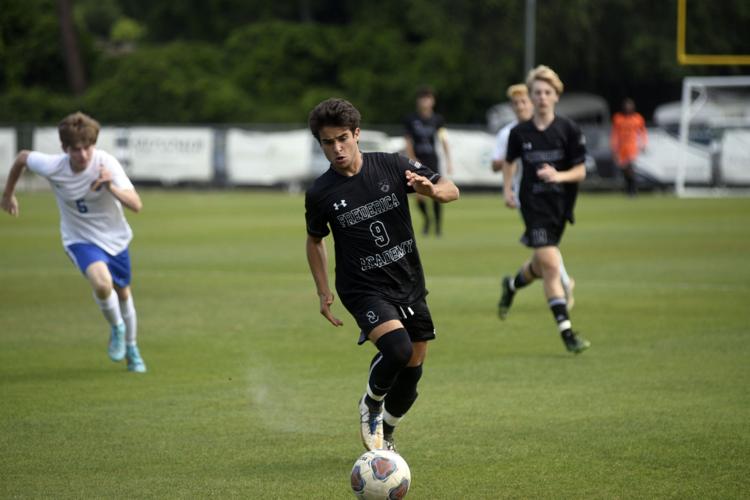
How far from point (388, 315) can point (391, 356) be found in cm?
22

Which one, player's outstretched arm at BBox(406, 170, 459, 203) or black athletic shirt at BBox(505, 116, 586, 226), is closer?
player's outstretched arm at BBox(406, 170, 459, 203)

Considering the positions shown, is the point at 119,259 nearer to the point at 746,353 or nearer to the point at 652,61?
the point at 746,353

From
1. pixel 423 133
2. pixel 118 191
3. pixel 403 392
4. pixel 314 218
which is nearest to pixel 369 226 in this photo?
pixel 314 218

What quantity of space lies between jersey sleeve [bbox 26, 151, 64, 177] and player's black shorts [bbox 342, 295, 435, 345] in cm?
419

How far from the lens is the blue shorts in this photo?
10148 millimetres

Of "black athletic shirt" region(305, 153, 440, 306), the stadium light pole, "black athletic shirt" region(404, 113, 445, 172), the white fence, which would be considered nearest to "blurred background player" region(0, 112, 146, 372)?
"black athletic shirt" region(305, 153, 440, 306)

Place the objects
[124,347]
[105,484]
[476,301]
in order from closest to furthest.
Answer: [105,484] → [124,347] → [476,301]

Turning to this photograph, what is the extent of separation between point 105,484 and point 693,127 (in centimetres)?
3392

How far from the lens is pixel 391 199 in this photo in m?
6.92

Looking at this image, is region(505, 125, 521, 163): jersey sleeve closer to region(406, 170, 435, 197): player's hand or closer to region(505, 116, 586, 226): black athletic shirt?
region(505, 116, 586, 226): black athletic shirt

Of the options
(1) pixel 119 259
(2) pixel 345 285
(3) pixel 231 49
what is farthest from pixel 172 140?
(2) pixel 345 285

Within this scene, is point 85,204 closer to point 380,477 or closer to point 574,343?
point 574,343

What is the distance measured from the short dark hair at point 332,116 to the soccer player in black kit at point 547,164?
4581 millimetres

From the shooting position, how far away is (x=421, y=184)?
6727 millimetres
